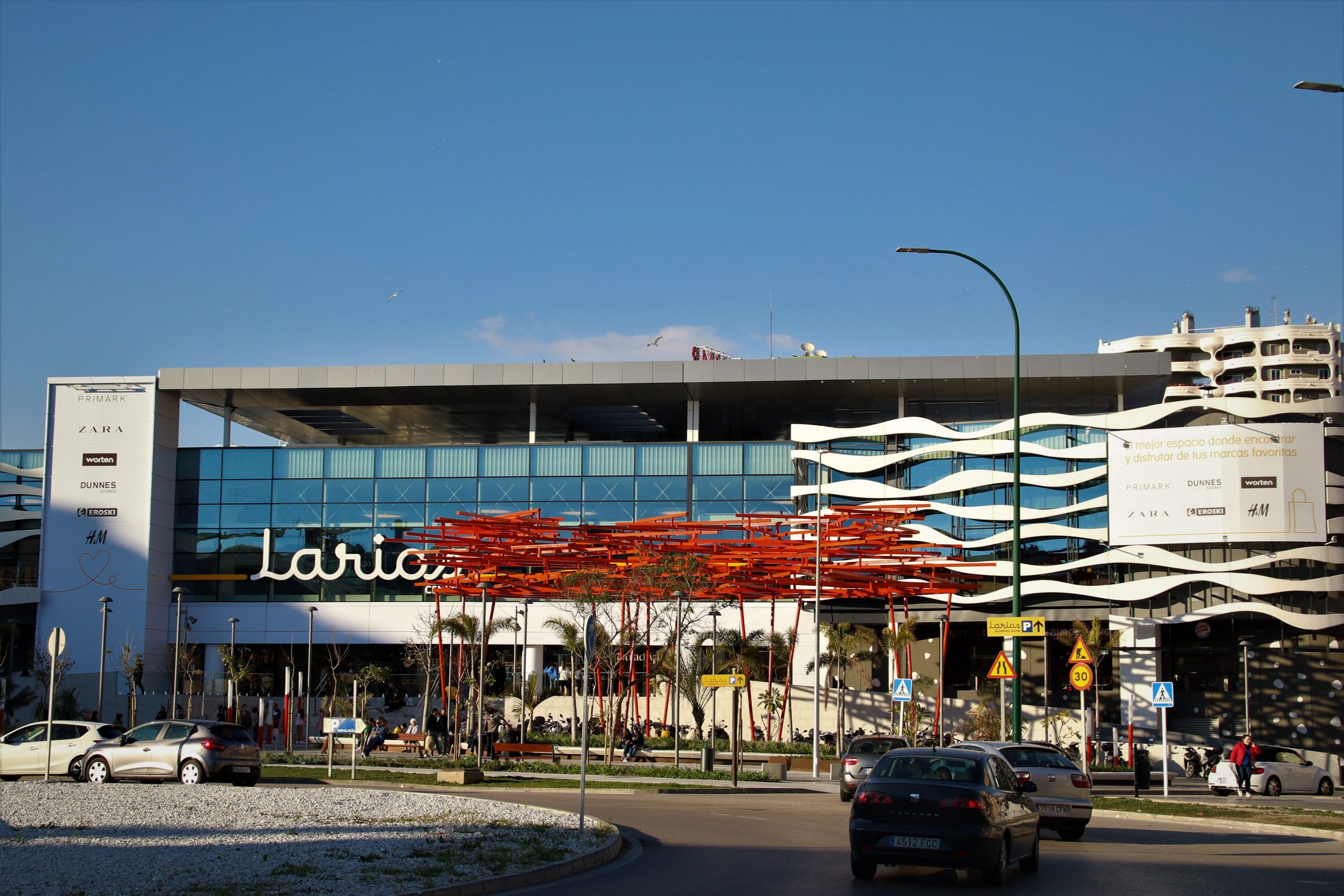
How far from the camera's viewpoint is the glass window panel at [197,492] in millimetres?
65688

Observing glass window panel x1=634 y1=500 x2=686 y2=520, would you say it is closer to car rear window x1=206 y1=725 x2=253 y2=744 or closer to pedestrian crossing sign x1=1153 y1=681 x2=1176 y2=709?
pedestrian crossing sign x1=1153 y1=681 x2=1176 y2=709

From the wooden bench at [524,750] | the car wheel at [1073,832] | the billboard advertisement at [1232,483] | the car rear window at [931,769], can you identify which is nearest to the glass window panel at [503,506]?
the wooden bench at [524,750]

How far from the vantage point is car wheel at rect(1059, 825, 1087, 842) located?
20969mm

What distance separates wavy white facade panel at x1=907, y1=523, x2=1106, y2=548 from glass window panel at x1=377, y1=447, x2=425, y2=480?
2344 centimetres

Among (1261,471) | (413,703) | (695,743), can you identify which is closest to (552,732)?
(695,743)

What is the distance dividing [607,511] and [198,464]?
796 inches

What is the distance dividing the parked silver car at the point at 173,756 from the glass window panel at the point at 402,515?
120ft

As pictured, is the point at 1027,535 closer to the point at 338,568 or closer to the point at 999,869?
the point at 338,568

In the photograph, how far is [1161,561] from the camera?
52844 millimetres

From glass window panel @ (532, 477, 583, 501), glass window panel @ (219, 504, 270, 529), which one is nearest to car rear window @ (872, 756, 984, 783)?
glass window panel @ (532, 477, 583, 501)

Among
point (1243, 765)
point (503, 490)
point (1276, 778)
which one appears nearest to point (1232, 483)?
point (1276, 778)

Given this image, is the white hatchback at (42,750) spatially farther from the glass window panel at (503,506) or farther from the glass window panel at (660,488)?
the glass window panel at (660,488)

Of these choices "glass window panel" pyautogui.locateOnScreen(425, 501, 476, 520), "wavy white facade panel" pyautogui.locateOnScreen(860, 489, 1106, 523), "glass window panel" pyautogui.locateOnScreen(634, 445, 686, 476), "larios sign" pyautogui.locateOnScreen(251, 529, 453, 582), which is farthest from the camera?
"larios sign" pyautogui.locateOnScreen(251, 529, 453, 582)

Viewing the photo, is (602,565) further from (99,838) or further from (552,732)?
(99,838)
